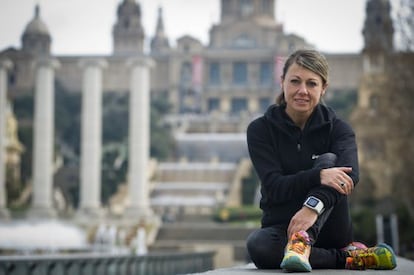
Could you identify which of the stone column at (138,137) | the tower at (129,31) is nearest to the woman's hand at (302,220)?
the stone column at (138,137)

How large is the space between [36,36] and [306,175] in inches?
4439

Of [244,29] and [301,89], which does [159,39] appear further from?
[301,89]

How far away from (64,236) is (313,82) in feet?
128

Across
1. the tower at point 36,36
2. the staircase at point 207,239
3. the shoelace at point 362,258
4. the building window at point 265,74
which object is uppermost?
the tower at point 36,36

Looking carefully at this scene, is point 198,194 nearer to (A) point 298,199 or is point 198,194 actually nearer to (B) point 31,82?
(B) point 31,82

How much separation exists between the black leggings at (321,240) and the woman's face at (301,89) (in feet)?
1.18

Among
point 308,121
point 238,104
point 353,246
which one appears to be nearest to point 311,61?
point 308,121

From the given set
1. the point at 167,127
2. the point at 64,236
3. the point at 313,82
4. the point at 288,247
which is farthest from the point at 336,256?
the point at 167,127

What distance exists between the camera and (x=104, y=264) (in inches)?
691

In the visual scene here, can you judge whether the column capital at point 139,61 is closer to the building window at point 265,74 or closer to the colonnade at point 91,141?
the colonnade at point 91,141

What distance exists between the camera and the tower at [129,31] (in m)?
125

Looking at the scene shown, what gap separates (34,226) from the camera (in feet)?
148

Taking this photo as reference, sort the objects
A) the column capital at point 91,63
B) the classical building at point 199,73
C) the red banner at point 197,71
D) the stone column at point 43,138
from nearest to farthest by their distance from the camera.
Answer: the column capital at point 91,63, the stone column at point 43,138, the red banner at point 197,71, the classical building at point 199,73

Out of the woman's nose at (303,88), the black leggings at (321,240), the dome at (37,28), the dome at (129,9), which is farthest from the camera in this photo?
the dome at (129,9)
